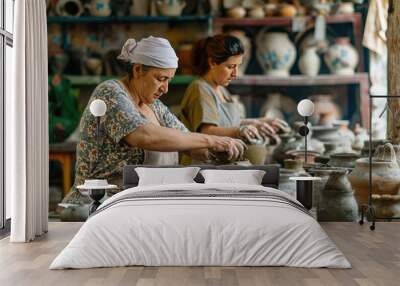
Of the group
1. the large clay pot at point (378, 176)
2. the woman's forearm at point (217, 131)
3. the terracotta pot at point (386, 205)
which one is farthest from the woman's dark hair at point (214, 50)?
the terracotta pot at point (386, 205)

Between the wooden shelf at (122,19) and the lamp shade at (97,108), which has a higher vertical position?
the wooden shelf at (122,19)

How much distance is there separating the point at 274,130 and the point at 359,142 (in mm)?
922

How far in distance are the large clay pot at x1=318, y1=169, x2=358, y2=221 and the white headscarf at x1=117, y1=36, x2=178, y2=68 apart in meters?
2.08

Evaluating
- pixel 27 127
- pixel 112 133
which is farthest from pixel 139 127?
pixel 27 127

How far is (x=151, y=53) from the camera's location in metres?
7.72

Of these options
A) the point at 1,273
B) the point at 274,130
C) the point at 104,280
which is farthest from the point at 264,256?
the point at 274,130

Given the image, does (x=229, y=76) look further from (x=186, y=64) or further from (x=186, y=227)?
(x=186, y=227)

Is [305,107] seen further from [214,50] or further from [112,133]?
[112,133]

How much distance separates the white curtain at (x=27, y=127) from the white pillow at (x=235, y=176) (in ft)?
5.26

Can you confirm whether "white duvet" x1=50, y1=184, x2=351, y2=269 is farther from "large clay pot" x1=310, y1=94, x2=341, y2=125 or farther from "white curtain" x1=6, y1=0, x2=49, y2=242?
"large clay pot" x1=310, y1=94, x2=341, y2=125

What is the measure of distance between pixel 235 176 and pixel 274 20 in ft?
6.25

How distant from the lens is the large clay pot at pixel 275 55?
25.7 feet

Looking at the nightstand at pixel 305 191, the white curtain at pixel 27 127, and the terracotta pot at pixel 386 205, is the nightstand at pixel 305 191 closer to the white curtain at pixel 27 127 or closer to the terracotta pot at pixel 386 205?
the terracotta pot at pixel 386 205

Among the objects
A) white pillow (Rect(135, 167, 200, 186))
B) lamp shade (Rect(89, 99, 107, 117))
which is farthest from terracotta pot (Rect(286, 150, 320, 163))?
lamp shade (Rect(89, 99, 107, 117))
